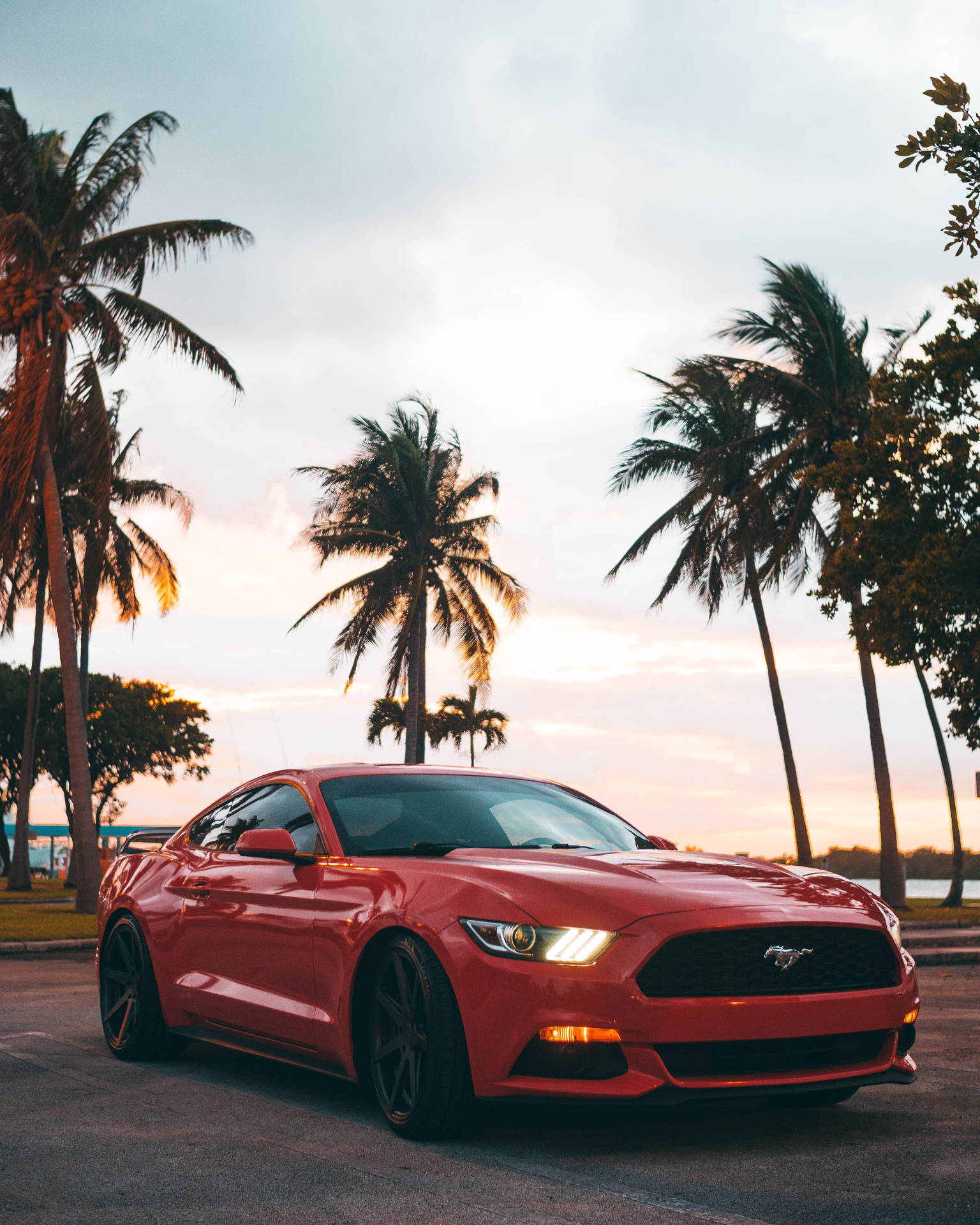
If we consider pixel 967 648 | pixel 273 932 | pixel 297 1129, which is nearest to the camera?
pixel 297 1129

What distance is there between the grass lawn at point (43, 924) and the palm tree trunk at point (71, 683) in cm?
89

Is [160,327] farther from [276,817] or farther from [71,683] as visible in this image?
[276,817]

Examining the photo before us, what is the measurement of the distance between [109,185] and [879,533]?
14370 millimetres

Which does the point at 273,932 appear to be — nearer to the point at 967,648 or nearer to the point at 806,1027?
the point at 806,1027

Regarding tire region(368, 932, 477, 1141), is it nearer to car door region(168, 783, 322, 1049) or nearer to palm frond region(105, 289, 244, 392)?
car door region(168, 783, 322, 1049)

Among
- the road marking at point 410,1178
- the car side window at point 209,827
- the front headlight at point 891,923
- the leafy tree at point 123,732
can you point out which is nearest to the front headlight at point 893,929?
the front headlight at point 891,923

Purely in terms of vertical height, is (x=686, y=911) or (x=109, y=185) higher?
(x=109, y=185)

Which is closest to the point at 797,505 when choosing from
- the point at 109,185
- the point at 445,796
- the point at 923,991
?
the point at 109,185

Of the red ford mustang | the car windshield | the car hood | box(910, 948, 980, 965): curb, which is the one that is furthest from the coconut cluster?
the car hood

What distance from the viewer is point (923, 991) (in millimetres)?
12438

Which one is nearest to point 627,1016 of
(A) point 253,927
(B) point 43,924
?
(A) point 253,927

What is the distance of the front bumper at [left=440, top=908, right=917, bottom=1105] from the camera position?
478 centimetres

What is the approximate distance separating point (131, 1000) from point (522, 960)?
132 inches

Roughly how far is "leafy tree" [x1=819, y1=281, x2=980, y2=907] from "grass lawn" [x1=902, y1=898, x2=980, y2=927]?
454 cm
